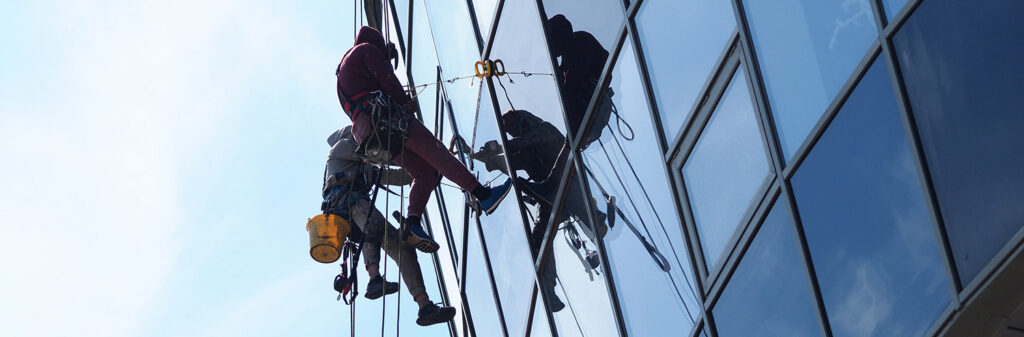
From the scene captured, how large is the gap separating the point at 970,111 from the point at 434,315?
6674 millimetres

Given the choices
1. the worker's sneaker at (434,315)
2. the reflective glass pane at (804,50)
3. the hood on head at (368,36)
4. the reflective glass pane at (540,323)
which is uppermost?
the hood on head at (368,36)

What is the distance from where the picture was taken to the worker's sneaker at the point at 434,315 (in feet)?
40.1

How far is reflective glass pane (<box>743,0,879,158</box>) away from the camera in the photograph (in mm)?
7043

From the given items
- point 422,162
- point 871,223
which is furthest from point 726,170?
point 422,162

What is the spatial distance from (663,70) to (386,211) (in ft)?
14.0

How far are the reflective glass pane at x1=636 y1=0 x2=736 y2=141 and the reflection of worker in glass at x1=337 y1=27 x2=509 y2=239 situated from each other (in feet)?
9.93

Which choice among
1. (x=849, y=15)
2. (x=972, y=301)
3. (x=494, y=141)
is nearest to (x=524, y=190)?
(x=494, y=141)

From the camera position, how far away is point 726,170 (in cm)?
820

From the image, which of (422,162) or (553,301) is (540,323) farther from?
(422,162)

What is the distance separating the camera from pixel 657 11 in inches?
354

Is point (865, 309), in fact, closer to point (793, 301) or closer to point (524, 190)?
point (793, 301)

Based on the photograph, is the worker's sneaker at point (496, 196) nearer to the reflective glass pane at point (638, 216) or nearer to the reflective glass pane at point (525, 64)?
the reflective glass pane at point (525, 64)

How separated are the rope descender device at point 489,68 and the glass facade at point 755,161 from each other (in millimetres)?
49

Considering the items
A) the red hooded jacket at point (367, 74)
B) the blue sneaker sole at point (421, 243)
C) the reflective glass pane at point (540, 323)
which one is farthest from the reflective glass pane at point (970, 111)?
the blue sneaker sole at point (421, 243)
